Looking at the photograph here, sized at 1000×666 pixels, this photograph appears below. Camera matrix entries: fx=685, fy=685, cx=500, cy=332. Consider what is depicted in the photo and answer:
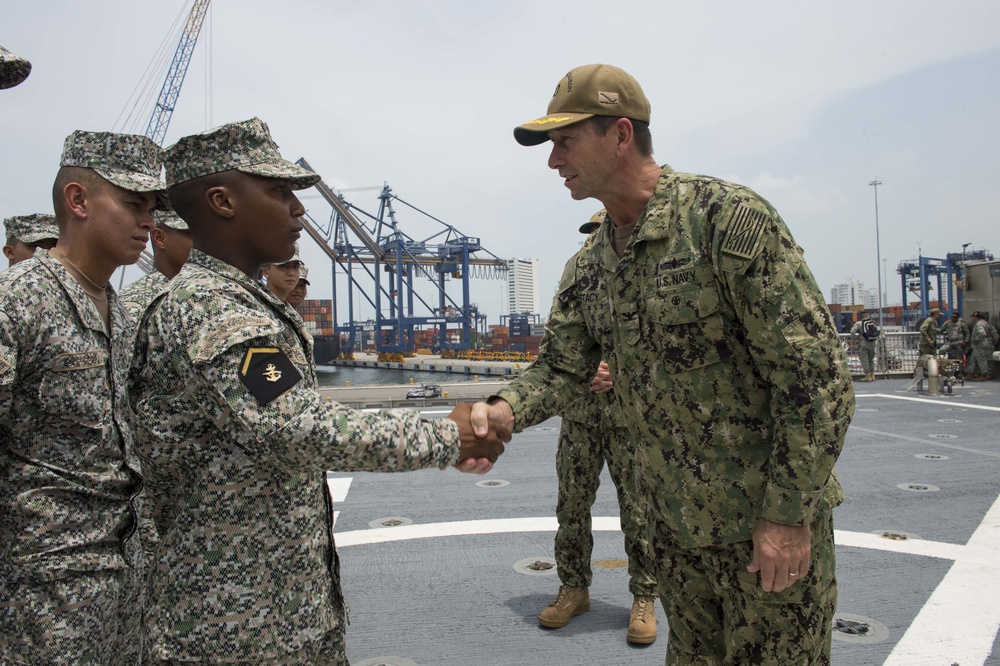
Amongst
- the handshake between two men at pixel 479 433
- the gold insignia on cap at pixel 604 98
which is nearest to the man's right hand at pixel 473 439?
the handshake between two men at pixel 479 433

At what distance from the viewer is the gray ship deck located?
108 inches

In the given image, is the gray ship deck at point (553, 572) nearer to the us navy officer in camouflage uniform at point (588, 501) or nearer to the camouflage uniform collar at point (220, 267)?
the us navy officer in camouflage uniform at point (588, 501)


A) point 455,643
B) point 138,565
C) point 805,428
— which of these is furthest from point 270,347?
point 455,643

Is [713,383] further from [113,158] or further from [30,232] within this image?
[30,232]

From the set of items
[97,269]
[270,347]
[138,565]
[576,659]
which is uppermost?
[97,269]

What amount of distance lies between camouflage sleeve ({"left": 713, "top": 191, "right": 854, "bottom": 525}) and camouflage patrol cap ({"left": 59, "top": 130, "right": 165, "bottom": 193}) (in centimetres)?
181

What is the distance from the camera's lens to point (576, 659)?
2.69 meters

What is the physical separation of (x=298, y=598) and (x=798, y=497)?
3.85 feet

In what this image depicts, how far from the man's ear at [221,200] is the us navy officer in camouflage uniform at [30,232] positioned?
2.99 metres

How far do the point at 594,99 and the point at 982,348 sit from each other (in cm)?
1463

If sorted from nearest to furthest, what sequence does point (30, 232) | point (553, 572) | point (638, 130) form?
point (638, 130) → point (553, 572) → point (30, 232)

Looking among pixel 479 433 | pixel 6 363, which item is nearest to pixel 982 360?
pixel 479 433

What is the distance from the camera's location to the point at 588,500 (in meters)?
3.18

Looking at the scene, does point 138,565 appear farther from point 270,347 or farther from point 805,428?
point 805,428
